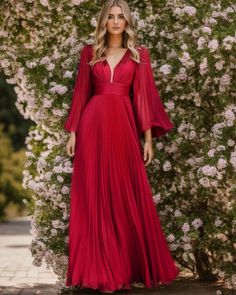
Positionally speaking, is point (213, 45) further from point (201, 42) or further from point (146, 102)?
point (146, 102)

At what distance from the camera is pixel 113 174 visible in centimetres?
502

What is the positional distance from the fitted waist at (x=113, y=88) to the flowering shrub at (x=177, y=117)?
1.69ft

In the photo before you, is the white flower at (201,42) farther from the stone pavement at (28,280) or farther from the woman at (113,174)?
the stone pavement at (28,280)

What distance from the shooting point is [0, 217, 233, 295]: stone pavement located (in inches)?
214

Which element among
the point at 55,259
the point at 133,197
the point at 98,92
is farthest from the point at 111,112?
the point at 55,259

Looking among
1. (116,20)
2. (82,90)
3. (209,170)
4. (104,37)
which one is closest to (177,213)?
(209,170)

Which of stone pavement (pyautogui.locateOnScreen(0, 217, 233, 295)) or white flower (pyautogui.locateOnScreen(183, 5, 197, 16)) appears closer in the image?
stone pavement (pyautogui.locateOnScreen(0, 217, 233, 295))

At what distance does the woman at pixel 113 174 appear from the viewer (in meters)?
4.97

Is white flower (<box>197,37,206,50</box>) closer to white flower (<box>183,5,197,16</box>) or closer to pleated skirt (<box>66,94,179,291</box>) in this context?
white flower (<box>183,5,197,16</box>)

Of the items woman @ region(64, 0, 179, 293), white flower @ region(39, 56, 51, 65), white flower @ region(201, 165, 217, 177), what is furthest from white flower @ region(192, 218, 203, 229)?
white flower @ region(39, 56, 51, 65)

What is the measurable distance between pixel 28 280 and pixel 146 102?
2801 mm

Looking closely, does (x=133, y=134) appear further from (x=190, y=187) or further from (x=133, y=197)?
(x=190, y=187)

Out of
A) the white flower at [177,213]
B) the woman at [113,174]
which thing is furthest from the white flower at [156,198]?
the woman at [113,174]

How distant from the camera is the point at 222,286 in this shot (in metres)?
5.69
